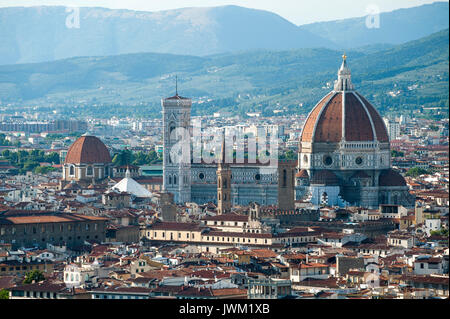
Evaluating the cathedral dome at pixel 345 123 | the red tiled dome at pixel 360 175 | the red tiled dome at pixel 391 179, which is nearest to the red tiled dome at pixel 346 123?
the cathedral dome at pixel 345 123

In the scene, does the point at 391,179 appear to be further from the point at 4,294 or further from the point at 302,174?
the point at 4,294

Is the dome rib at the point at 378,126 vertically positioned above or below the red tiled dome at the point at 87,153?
above

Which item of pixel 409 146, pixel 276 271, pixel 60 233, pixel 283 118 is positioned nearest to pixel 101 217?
pixel 60 233

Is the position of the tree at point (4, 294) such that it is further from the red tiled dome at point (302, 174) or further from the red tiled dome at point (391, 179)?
the red tiled dome at point (302, 174)

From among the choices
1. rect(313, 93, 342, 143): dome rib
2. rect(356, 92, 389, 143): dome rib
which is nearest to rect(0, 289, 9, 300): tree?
rect(313, 93, 342, 143): dome rib

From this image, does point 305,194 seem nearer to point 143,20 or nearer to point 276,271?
point 276,271

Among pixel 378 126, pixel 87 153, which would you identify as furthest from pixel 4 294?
pixel 87 153
